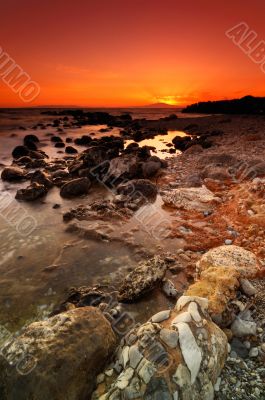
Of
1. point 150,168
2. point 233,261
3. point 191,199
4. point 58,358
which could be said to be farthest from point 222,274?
point 150,168

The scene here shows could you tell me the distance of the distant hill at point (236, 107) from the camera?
4547 cm

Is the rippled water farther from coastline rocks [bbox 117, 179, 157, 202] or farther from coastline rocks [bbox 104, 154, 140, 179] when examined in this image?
coastline rocks [bbox 104, 154, 140, 179]

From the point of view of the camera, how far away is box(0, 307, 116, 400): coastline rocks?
2730 mm

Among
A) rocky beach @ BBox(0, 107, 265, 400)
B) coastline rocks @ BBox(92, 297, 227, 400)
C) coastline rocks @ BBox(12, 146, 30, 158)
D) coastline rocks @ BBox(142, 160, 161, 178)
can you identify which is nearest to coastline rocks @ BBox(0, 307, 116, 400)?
rocky beach @ BBox(0, 107, 265, 400)

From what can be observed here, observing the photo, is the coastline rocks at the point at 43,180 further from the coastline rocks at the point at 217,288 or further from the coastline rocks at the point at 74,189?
the coastline rocks at the point at 217,288

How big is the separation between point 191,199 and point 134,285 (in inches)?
178

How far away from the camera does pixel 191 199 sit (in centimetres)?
882

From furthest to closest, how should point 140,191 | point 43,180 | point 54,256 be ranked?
point 43,180 → point 140,191 → point 54,256

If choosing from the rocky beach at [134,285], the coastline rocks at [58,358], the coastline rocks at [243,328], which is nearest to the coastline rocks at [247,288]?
the rocky beach at [134,285]

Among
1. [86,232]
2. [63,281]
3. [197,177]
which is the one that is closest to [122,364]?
[63,281]

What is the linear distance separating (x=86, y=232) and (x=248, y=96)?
56857mm

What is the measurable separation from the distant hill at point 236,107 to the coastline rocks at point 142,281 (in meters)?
40.5

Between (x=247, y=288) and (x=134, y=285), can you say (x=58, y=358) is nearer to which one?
(x=134, y=285)

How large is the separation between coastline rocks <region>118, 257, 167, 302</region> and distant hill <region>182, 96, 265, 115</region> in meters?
40.5
